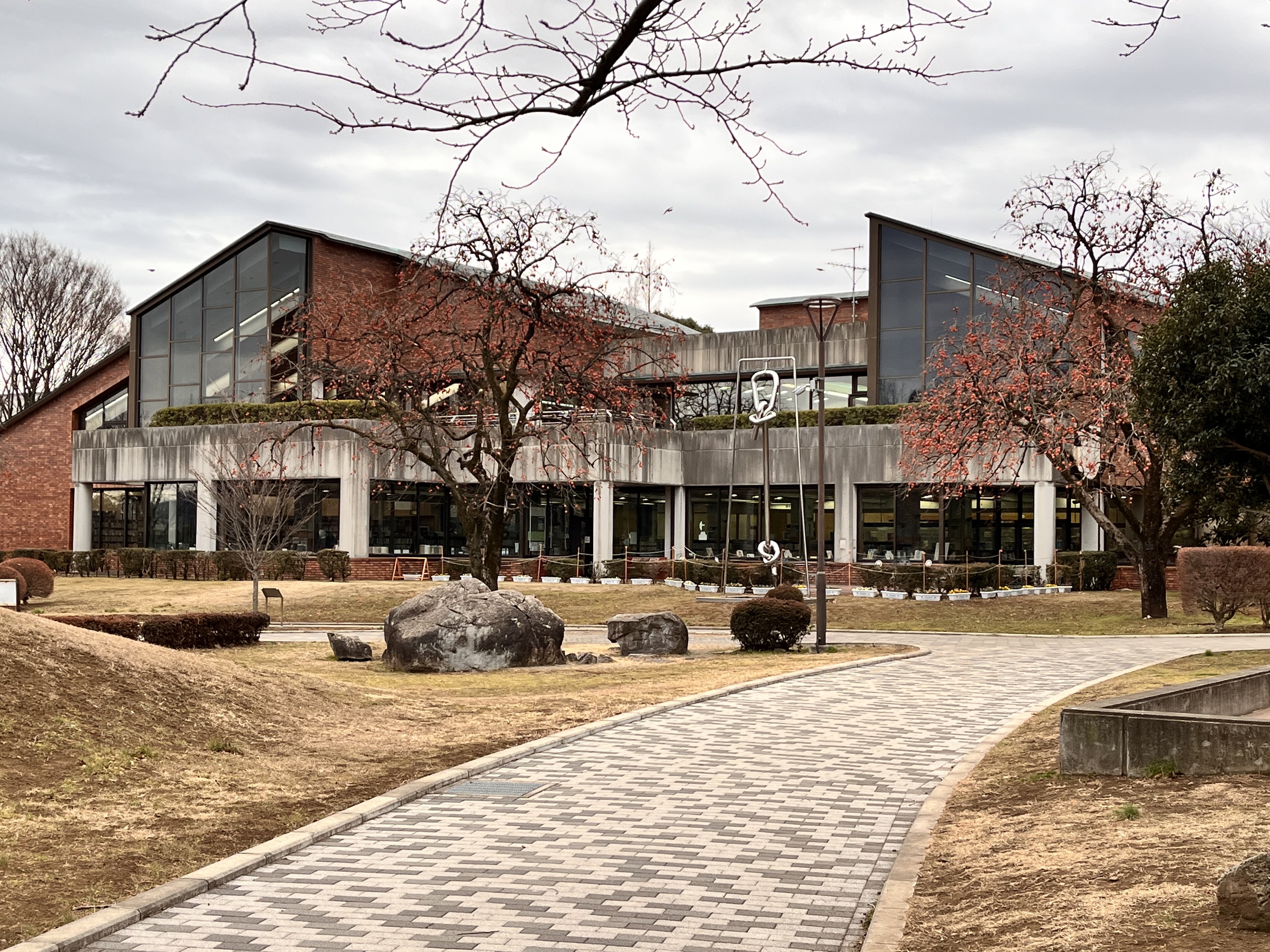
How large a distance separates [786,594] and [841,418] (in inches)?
703

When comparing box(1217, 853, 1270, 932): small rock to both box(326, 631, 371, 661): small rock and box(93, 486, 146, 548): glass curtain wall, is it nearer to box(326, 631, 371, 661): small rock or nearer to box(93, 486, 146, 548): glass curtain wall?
box(326, 631, 371, 661): small rock

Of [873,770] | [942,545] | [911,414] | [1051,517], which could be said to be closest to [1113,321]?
[911,414]

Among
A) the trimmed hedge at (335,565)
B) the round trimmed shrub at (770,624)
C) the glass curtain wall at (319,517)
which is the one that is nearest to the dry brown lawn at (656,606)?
the trimmed hedge at (335,565)

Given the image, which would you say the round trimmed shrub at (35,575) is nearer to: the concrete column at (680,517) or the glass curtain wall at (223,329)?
the glass curtain wall at (223,329)

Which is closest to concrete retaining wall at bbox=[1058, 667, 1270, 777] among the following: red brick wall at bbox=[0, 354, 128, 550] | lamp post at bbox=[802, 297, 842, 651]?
lamp post at bbox=[802, 297, 842, 651]

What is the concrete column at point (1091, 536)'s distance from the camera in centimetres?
4344

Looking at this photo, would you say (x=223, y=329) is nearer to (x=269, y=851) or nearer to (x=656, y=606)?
(x=656, y=606)

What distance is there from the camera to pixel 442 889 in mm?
7113

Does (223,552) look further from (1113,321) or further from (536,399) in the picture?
(1113,321)

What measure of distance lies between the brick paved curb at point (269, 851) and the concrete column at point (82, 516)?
43329mm

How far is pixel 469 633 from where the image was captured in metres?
20.0

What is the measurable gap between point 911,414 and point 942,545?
11.5 metres

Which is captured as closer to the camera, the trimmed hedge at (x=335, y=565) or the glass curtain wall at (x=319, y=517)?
the trimmed hedge at (x=335, y=565)

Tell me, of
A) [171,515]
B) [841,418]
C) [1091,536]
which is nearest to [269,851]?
[841,418]
